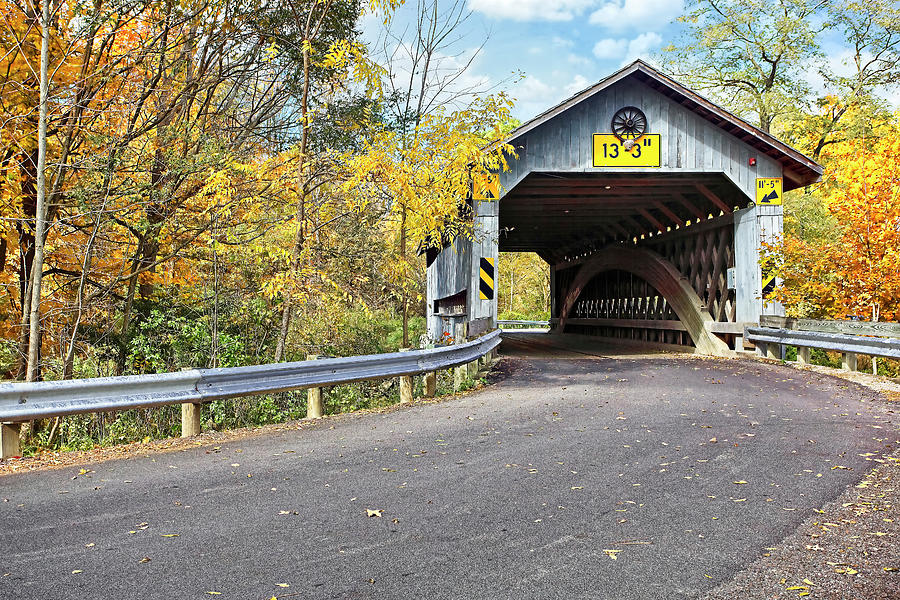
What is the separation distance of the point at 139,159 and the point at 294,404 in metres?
3.75

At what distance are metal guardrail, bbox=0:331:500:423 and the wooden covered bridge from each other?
2.85 m

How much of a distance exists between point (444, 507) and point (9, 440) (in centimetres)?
342

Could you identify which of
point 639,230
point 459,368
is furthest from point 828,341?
point 639,230

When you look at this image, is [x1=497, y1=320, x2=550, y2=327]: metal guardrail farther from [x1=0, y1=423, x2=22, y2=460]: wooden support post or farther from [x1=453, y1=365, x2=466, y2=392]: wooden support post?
[x1=0, y1=423, x2=22, y2=460]: wooden support post

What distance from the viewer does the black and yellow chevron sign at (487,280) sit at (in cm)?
1298

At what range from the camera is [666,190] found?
1625 centimetres

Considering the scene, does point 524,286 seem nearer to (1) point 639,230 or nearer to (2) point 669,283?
(1) point 639,230

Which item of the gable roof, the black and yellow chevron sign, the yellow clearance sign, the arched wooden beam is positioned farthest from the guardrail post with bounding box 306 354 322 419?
the arched wooden beam

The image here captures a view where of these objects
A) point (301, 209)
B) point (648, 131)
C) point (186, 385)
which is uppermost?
point (648, 131)

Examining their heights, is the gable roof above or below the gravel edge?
above

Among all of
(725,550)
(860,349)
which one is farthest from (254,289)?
(725,550)

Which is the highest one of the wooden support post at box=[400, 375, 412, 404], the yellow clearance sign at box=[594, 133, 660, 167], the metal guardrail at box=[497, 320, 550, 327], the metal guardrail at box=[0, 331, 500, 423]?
the yellow clearance sign at box=[594, 133, 660, 167]

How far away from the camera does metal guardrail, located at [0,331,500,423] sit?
17.4 ft

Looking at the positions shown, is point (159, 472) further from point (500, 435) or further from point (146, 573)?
point (500, 435)
